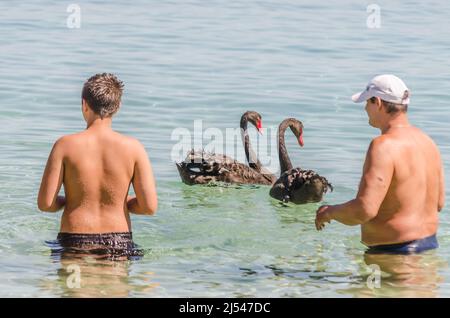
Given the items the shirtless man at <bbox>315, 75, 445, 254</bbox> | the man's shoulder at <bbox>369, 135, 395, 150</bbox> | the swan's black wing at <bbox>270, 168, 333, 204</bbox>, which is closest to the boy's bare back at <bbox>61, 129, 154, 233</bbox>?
the shirtless man at <bbox>315, 75, 445, 254</bbox>

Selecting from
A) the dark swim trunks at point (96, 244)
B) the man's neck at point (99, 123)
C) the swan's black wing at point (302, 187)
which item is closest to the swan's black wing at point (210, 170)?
the swan's black wing at point (302, 187)

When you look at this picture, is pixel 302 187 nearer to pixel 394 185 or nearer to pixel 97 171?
pixel 394 185

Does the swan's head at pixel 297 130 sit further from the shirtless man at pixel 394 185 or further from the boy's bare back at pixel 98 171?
the boy's bare back at pixel 98 171

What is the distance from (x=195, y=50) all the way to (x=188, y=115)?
5.73 m

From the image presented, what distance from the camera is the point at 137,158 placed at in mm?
9211

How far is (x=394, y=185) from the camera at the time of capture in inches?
364

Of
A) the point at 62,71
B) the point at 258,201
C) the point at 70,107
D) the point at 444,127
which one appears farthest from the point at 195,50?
the point at 258,201

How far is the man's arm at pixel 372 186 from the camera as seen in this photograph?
356 inches

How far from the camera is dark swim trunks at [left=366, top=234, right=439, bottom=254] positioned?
31.1 feet

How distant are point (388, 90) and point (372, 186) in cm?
76

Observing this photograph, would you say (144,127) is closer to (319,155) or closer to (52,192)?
(319,155)

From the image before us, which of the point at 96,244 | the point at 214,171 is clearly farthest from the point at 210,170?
the point at 96,244

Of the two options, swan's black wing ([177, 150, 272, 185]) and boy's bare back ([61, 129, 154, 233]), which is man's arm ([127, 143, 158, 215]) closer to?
boy's bare back ([61, 129, 154, 233])

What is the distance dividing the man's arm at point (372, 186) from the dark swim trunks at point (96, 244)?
5.65 ft
